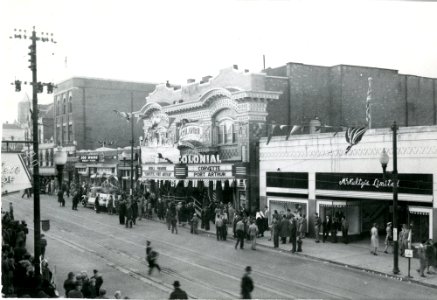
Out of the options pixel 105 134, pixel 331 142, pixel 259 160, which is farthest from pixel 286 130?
pixel 105 134

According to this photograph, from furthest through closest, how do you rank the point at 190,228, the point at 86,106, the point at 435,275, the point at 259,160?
the point at 86,106 → the point at 259,160 → the point at 190,228 → the point at 435,275

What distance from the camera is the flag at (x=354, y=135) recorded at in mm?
20406

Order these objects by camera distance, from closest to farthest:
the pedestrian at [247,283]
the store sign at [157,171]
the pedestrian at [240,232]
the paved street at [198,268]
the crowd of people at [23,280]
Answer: the crowd of people at [23,280] → the pedestrian at [247,283] → the paved street at [198,268] → the pedestrian at [240,232] → the store sign at [157,171]

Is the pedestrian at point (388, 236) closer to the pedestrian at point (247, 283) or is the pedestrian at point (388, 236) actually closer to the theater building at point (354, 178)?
the theater building at point (354, 178)

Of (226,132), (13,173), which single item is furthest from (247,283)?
(226,132)

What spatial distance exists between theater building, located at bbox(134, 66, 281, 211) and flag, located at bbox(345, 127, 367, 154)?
6.79m

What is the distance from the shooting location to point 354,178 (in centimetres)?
2097

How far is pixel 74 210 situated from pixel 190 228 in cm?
1054

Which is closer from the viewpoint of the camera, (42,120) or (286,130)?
(286,130)

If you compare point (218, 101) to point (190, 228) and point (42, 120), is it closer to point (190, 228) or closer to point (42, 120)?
point (190, 228)

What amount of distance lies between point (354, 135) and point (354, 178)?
1746 mm

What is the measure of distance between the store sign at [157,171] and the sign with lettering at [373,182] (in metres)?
11.0

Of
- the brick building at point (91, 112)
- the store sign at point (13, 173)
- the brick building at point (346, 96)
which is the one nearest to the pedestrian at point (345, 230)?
the brick building at point (346, 96)

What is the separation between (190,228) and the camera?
25.0m
